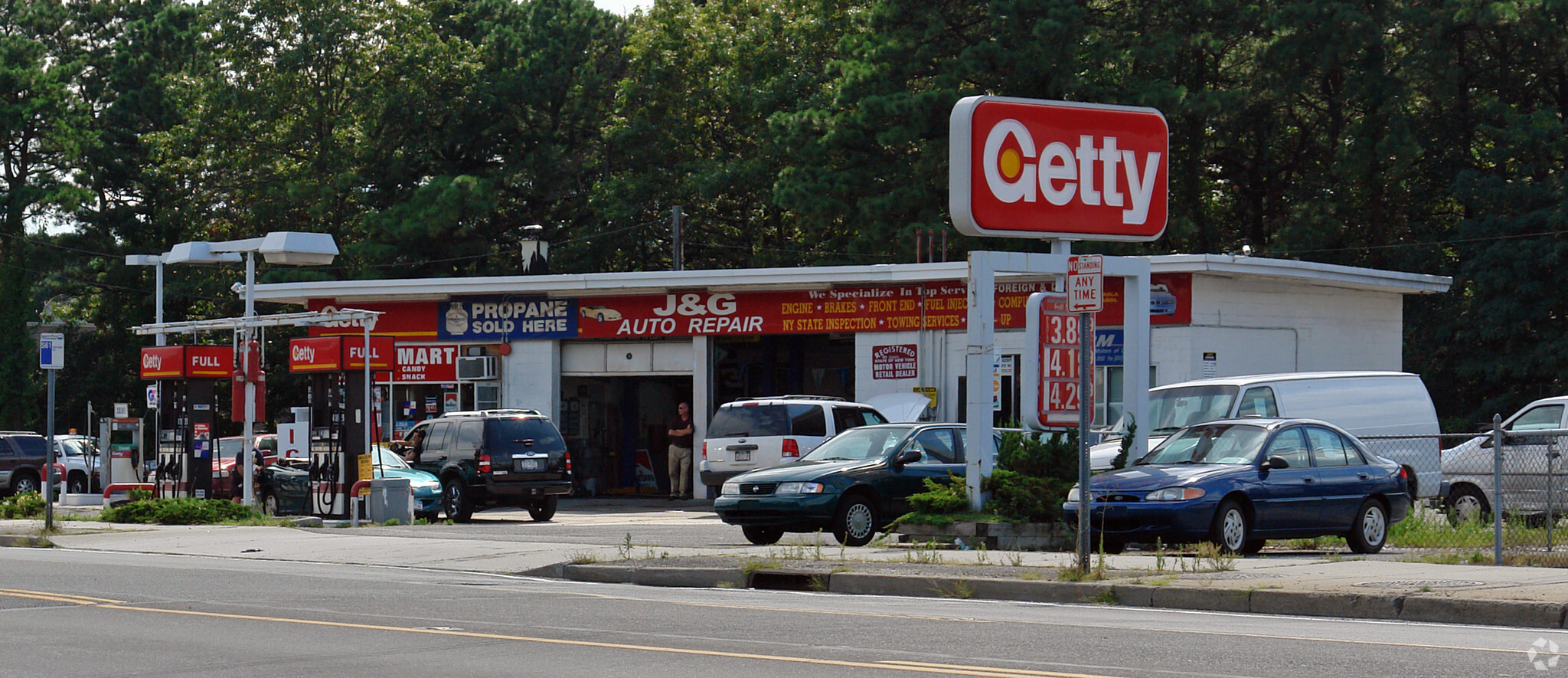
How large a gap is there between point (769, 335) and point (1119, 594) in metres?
20.7

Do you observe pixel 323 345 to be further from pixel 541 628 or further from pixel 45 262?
pixel 45 262

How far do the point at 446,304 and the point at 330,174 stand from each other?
18.7 m

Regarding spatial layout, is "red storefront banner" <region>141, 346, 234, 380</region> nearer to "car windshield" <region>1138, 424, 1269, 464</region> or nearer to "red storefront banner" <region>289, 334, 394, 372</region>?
"red storefront banner" <region>289, 334, 394, 372</region>

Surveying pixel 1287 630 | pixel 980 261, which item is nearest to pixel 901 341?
pixel 980 261

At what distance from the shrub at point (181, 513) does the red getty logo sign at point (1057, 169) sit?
39.8 ft

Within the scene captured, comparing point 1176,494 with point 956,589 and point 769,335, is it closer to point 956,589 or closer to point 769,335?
point 956,589

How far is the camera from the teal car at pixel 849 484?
19.8 m

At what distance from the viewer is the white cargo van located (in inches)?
854

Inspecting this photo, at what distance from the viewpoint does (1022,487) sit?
62.0ft

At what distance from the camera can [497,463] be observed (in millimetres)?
26312

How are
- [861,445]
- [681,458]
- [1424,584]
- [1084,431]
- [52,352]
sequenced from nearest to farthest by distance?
[1424,584], [1084,431], [861,445], [52,352], [681,458]

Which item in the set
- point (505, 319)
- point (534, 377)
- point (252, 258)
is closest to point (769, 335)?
point (534, 377)

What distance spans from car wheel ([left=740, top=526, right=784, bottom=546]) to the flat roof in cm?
917

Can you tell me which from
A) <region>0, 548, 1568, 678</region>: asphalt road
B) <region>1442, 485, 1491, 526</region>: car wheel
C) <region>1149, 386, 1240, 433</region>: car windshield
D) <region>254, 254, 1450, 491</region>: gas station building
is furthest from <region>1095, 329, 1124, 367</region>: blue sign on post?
<region>0, 548, 1568, 678</region>: asphalt road
